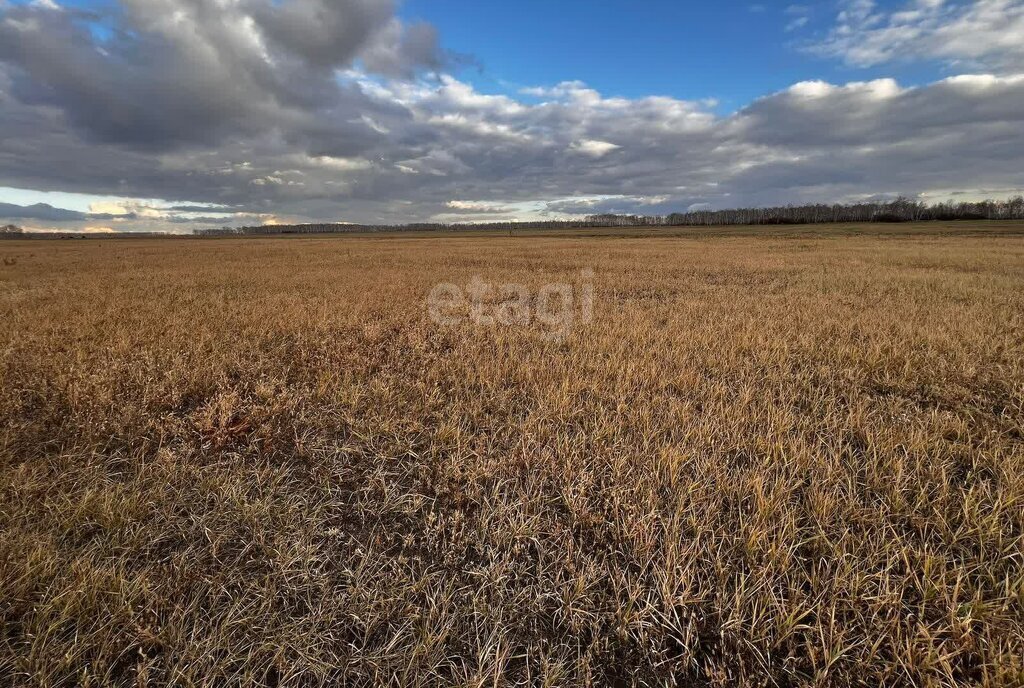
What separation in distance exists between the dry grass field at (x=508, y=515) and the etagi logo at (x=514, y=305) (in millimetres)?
Answer: 2420

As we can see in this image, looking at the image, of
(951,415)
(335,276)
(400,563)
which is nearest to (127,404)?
(400,563)

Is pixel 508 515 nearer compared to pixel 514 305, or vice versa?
pixel 508 515

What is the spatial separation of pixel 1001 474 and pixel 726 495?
2.23 m

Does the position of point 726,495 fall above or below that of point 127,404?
below

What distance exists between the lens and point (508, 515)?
9.61 feet

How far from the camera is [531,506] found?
120 inches

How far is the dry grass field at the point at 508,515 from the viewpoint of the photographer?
200cm

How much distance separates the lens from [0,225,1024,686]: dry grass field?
200 centimetres

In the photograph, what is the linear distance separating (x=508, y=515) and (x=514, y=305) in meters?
8.59

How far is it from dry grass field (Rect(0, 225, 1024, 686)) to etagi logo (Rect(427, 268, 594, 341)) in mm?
2420

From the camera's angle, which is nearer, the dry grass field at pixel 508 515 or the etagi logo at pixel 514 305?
the dry grass field at pixel 508 515

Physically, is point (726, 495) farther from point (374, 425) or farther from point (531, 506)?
point (374, 425)

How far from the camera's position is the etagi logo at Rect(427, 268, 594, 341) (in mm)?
9047

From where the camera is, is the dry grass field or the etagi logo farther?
the etagi logo
